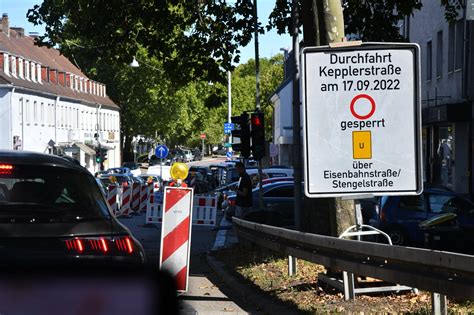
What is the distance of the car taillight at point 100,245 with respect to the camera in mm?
5152

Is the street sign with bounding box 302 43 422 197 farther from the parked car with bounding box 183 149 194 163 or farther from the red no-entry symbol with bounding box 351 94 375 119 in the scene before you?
the parked car with bounding box 183 149 194 163

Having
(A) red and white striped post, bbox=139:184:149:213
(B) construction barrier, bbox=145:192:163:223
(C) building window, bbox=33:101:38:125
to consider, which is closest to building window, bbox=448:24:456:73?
(A) red and white striped post, bbox=139:184:149:213

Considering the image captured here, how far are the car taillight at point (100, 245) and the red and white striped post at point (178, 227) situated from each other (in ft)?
17.3

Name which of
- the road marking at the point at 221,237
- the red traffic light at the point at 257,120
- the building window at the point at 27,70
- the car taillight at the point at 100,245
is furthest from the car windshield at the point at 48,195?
the building window at the point at 27,70

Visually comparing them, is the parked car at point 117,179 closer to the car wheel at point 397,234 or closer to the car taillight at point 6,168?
the car wheel at point 397,234

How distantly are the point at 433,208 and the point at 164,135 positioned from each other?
75262 millimetres

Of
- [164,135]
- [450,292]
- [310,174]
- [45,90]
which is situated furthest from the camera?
[164,135]

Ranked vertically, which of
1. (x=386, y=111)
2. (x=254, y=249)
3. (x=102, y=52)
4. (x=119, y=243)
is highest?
(x=102, y=52)

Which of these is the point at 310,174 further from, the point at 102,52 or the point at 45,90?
the point at 45,90

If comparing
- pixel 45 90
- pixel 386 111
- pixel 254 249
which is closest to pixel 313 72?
pixel 386 111

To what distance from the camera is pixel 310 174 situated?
8969 millimetres

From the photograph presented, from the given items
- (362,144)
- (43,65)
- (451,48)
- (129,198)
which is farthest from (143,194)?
(43,65)

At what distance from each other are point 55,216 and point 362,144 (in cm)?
435

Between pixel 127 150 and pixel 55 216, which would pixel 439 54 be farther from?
pixel 127 150
